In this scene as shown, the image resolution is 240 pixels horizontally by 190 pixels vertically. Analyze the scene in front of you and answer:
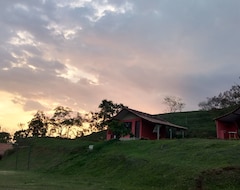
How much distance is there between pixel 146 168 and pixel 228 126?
15.8 meters

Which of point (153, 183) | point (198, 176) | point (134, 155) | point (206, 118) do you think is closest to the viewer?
point (198, 176)

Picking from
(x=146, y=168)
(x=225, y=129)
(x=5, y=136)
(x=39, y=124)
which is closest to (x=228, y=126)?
(x=225, y=129)

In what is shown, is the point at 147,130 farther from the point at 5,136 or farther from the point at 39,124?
the point at 5,136

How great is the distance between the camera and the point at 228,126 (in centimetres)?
3016

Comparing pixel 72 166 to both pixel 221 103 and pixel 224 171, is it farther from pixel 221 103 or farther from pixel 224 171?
pixel 221 103

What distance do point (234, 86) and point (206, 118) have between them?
10.5 metres

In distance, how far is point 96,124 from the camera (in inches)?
1893

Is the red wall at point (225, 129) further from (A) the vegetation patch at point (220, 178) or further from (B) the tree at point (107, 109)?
(A) the vegetation patch at point (220, 178)

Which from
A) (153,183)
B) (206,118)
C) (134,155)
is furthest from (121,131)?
(206,118)

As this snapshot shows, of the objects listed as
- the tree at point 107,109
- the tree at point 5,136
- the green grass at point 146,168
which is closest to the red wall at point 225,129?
the green grass at point 146,168

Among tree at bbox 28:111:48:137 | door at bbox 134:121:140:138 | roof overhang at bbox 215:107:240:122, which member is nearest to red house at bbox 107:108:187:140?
door at bbox 134:121:140:138

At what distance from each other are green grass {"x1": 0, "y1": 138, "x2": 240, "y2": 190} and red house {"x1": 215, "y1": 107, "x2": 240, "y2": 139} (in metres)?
8.25

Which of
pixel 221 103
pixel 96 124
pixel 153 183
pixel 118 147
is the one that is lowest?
pixel 153 183

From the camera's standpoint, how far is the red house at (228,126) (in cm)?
2857
